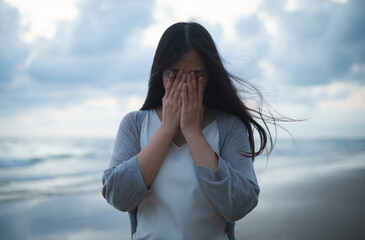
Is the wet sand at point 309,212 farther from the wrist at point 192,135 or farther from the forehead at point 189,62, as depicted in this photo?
the forehead at point 189,62

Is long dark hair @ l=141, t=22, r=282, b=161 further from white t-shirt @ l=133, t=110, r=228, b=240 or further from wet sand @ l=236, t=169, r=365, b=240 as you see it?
wet sand @ l=236, t=169, r=365, b=240

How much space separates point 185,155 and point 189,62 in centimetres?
48

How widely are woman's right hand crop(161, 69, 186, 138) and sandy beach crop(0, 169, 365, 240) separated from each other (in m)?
3.51

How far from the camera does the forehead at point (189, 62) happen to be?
64.3 inches

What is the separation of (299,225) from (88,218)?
351 cm

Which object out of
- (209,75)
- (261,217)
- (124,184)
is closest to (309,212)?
(261,217)

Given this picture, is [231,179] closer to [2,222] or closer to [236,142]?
[236,142]

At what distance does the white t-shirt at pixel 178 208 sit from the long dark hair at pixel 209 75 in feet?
1.13

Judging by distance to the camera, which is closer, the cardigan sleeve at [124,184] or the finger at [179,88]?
the cardigan sleeve at [124,184]

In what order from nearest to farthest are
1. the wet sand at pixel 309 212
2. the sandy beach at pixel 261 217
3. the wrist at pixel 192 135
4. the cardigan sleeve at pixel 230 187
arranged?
the cardigan sleeve at pixel 230 187, the wrist at pixel 192 135, the wet sand at pixel 309 212, the sandy beach at pixel 261 217

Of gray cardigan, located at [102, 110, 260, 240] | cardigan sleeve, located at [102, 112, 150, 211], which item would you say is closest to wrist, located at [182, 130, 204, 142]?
gray cardigan, located at [102, 110, 260, 240]

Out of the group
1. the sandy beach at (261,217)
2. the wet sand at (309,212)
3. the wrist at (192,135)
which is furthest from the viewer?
the sandy beach at (261,217)

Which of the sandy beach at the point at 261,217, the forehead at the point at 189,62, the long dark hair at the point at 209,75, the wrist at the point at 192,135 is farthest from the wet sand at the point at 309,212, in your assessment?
the forehead at the point at 189,62

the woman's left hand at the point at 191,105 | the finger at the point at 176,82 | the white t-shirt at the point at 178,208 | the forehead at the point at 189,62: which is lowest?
the white t-shirt at the point at 178,208
